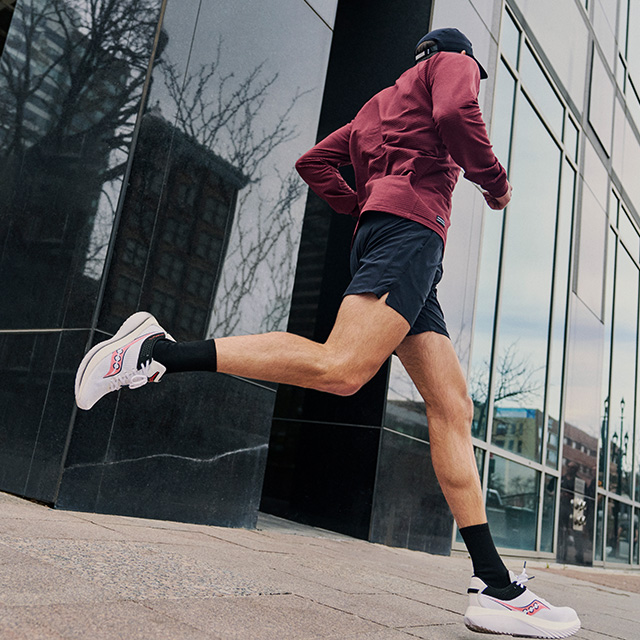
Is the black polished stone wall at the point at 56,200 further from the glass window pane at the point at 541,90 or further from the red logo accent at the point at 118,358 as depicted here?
the glass window pane at the point at 541,90

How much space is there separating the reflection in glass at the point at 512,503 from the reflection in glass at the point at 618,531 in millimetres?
4985

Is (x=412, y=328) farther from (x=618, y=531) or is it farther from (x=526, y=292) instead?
(x=618, y=531)

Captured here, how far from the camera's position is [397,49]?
679cm

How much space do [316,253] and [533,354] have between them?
159 inches

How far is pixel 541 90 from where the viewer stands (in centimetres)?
966

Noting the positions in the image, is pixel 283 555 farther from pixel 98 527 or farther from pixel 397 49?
pixel 397 49

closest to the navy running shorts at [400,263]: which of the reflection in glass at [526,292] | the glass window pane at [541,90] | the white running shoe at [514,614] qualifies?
the white running shoe at [514,614]

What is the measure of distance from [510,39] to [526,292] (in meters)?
3.28

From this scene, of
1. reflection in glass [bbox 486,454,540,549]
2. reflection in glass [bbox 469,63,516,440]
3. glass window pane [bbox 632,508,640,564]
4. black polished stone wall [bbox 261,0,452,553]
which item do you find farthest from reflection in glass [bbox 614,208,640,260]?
black polished stone wall [bbox 261,0,452,553]

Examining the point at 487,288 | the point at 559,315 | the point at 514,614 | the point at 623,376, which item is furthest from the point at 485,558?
the point at 623,376

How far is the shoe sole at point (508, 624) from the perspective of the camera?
2.03 metres

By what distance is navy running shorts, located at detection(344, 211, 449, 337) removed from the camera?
2156mm

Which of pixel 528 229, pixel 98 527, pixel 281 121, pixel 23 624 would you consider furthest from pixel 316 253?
pixel 23 624

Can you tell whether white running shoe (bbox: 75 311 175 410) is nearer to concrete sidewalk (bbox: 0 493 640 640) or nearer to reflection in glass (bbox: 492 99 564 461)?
concrete sidewalk (bbox: 0 493 640 640)
